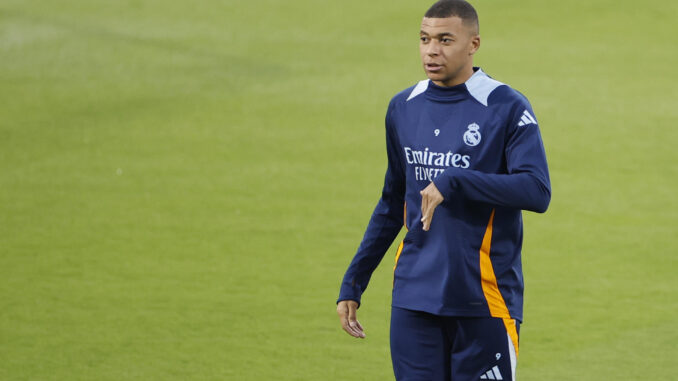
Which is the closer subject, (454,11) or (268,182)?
(454,11)

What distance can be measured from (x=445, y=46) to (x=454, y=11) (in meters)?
0.10

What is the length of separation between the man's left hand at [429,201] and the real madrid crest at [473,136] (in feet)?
0.69

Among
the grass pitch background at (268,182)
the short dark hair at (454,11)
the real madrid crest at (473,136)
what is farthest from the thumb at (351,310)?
the grass pitch background at (268,182)

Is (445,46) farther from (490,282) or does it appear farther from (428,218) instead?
(490,282)

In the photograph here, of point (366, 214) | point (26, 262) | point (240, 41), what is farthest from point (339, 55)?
point (26, 262)

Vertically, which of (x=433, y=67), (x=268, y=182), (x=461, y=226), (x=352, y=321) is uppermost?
(x=433, y=67)

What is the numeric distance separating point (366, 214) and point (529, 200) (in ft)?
17.9

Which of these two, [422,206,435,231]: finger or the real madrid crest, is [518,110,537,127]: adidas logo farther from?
[422,206,435,231]: finger

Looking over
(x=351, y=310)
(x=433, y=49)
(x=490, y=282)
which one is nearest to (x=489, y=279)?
(x=490, y=282)

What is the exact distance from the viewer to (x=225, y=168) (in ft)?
31.6

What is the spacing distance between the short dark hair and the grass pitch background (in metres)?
2.79

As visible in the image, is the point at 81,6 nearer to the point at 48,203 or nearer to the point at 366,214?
the point at 48,203

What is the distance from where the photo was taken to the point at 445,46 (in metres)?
3.20

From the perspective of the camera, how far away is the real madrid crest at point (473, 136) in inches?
125
